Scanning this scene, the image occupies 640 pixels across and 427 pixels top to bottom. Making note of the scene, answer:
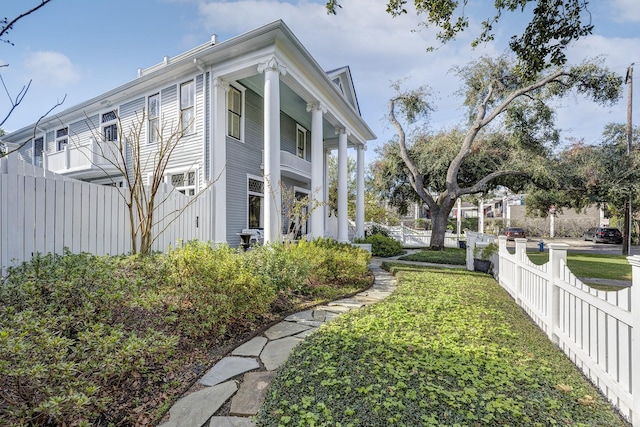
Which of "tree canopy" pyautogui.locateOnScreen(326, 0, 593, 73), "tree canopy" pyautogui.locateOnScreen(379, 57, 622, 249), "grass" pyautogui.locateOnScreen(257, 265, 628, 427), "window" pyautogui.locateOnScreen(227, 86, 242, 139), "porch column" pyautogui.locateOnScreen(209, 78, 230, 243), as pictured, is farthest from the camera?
"tree canopy" pyautogui.locateOnScreen(379, 57, 622, 249)

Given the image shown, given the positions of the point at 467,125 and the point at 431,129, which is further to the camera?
the point at 431,129

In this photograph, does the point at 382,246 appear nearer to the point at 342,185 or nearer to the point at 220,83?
the point at 342,185

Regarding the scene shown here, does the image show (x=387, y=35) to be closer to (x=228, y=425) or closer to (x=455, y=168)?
(x=228, y=425)

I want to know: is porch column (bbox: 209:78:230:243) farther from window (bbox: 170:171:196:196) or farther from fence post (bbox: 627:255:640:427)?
fence post (bbox: 627:255:640:427)

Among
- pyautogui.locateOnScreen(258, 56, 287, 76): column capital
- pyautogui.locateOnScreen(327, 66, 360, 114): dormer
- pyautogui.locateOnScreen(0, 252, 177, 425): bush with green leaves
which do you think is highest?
pyautogui.locateOnScreen(327, 66, 360, 114): dormer

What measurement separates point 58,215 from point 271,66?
5.27 meters

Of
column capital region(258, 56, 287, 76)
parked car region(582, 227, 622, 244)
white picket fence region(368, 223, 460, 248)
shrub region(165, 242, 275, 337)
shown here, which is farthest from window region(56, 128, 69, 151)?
parked car region(582, 227, 622, 244)

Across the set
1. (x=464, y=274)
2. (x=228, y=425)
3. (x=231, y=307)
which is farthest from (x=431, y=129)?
(x=228, y=425)

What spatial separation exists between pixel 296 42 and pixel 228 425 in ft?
25.3

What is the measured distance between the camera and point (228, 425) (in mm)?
1910

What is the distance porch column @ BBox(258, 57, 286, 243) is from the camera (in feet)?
24.1

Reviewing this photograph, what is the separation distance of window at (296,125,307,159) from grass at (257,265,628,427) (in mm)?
9888

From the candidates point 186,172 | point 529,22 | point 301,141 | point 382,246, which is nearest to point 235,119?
point 186,172

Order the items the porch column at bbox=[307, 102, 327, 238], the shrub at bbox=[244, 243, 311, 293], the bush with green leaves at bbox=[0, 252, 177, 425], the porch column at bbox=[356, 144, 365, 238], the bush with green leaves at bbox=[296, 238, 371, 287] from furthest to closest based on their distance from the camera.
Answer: the porch column at bbox=[356, 144, 365, 238]
the porch column at bbox=[307, 102, 327, 238]
the bush with green leaves at bbox=[296, 238, 371, 287]
the shrub at bbox=[244, 243, 311, 293]
the bush with green leaves at bbox=[0, 252, 177, 425]
